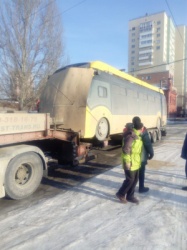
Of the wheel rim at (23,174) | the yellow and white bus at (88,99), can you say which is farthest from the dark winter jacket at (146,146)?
the wheel rim at (23,174)

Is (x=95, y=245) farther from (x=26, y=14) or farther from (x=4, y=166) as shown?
(x=26, y=14)

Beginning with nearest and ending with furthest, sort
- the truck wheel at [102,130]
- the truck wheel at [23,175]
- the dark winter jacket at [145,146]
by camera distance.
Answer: the truck wheel at [23,175]
the dark winter jacket at [145,146]
the truck wheel at [102,130]

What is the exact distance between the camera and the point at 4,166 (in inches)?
183

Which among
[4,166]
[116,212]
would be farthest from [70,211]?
[4,166]

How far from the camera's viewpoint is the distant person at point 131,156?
4.46 meters

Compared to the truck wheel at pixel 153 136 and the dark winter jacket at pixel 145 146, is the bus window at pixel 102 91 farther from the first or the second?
the truck wheel at pixel 153 136

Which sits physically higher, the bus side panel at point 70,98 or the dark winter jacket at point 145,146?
the bus side panel at point 70,98

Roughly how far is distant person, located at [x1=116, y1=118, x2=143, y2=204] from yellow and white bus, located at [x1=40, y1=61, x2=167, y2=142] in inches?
94.8

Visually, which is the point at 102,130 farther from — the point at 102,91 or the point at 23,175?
the point at 23,175

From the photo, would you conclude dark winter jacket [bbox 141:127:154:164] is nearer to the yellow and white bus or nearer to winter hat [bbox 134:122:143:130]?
winter hat [bbox 134:122:143:130]

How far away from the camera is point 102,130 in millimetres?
7625

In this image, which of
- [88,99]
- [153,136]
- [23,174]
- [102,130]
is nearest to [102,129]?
[102,130]

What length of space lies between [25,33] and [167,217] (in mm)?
16643

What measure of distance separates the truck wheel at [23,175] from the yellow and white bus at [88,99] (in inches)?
65.0
